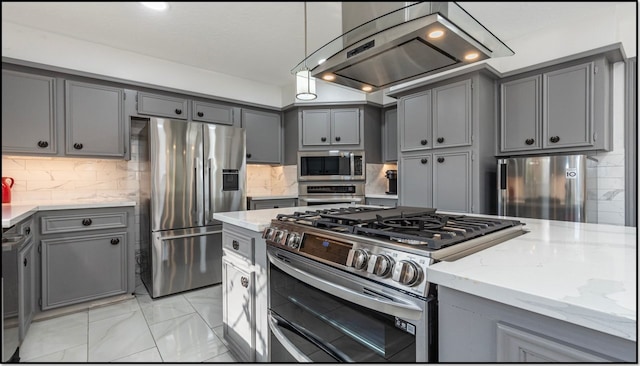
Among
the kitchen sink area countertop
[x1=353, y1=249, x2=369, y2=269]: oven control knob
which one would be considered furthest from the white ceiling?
[x1=353, y1=249, x2=369, y2=269]: oven control knob

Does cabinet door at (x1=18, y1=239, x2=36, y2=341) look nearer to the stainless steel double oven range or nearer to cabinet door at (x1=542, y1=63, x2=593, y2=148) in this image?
the stainless steel double oven range

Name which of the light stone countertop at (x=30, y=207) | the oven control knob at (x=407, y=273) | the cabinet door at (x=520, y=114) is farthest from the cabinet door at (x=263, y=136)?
the oven control knob at (x=407, y=273)

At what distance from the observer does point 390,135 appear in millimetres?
3994

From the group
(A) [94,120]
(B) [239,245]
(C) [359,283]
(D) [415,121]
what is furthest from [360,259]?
(A) [94,120]

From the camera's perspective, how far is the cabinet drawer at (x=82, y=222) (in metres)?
2.32

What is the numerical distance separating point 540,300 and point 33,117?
3414mm

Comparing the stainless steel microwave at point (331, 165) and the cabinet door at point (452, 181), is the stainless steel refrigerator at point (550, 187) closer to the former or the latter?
the cabinet door at point (452, 181)

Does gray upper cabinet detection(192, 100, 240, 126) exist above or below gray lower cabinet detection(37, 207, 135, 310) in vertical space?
above

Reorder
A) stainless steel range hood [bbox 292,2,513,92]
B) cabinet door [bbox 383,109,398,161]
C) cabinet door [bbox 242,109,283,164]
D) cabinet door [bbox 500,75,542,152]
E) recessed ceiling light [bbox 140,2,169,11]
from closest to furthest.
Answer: recessed ceiling light [bbox 140,2,169,11] → stainless steel range hood [bbox 292,2,513,92] → cabinet door [bbox 500,75,542,152] → cabinet door [bbox 242,109,283,164] → cabinet door [bbox 383,109,398,161]

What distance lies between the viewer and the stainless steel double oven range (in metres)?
0.87

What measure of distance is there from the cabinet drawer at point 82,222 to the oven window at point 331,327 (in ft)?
6.09

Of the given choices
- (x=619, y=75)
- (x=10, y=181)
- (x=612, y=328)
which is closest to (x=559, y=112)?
(x=619, y=75)

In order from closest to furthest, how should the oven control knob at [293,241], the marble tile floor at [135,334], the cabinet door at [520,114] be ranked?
the oven control knob at [293,241] < the marble tile floor at [135,334] < the cabinet door at [520,114]

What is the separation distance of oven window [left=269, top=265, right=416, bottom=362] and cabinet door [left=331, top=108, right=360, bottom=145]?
104 inches
